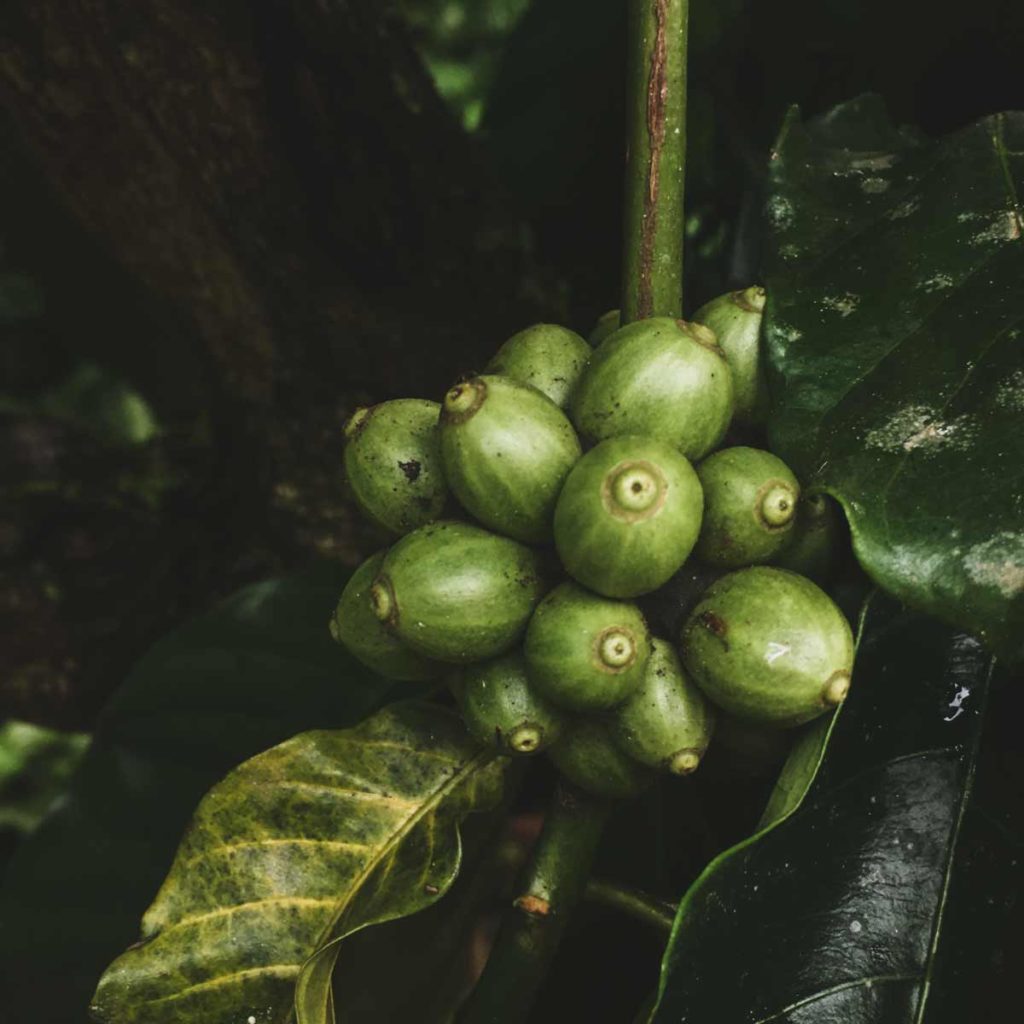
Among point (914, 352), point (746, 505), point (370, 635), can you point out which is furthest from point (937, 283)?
point (370, 635)

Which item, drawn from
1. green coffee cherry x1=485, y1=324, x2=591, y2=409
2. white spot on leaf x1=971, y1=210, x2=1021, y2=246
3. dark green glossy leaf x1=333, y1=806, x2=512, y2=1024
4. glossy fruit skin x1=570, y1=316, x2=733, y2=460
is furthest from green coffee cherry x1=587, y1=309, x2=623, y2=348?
dark green glossy leaf x1=333, y1=806, x2=512, y2=1024

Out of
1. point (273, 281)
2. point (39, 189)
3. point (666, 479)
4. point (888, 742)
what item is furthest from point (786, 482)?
point (39, 189)

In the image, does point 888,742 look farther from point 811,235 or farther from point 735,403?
point 811,235

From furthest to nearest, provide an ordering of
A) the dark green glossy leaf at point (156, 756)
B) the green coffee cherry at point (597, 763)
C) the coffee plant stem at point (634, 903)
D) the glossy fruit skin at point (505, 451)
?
the dark green glossy leaf at point (156, 756) < the coffee plant stem at point (634, 903) < the green coffee cherry at point (597, 763) < the glossy fruit skin at point (505, 451)

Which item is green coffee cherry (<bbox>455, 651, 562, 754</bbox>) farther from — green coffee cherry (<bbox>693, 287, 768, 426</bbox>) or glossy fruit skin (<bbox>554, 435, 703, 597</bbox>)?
green coffee cherry (<bbox>693, 287, 768, 426</bbox>)

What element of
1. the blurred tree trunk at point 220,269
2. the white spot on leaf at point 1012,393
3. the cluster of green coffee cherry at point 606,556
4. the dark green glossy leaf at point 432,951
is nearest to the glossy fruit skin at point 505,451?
the cluster of green coffee cherry at point 606,556

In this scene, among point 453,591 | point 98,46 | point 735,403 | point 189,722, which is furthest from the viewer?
point 189,722

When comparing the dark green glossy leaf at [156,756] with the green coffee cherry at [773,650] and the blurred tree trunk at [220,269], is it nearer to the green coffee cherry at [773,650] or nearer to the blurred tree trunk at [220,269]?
the blurred tree trunk at [220,269]

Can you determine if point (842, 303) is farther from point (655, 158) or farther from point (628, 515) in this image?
point (628, 515)
